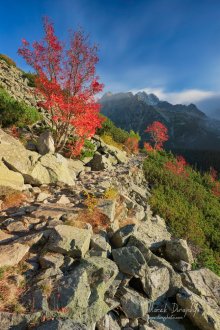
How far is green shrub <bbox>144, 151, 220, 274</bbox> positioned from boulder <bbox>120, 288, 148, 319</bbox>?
201 inches

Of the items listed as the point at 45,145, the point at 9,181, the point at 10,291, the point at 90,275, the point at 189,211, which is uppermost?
the point at 45,145

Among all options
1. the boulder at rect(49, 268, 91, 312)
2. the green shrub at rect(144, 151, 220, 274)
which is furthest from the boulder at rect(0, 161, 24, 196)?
the green shrub at rect(144, 151, 220, 274)

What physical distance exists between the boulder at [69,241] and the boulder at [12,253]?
46cm

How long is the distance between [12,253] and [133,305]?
2191 mm

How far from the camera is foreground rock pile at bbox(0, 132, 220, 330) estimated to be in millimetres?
3734

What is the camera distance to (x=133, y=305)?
4410mm

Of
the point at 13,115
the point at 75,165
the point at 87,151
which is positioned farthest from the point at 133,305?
the point at 13,115

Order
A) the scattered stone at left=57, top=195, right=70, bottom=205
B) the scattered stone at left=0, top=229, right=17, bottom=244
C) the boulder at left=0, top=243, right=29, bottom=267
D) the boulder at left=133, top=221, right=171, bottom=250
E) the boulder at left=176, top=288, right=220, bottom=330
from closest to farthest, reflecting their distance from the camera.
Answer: the boulder at left=0, top=243, right=29, bottom=267 → the boulder at left=176, top=288, right=220, bottom=330 → the scattered stone at left=0, top=229, right=17, bottom=244 → the boulder at left=133, top=221, right=171, bottom=250 → the scattered stone at left=57, top=195, right=70, bottom=205

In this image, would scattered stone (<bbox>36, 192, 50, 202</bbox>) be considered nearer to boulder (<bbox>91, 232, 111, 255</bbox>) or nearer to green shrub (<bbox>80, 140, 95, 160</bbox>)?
boulder (<bbox>91, 232, 111, 255</bbox>)

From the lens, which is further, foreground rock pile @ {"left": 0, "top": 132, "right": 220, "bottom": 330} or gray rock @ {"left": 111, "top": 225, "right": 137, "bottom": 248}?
gray rock @ {"left": 111, "top": 225, "right": 137, "bottom": 248}

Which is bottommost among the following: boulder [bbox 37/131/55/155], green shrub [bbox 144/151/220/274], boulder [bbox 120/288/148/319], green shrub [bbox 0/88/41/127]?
green shrub [bbox 144/151/220/274]

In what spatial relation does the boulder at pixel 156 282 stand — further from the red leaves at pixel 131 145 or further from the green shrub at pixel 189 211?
the red leaves at pixel 131 145

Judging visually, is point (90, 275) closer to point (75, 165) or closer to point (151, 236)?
point (151, 236)

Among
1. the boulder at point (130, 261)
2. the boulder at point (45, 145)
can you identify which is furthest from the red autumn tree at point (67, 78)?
the boulder at point (130, 261)
